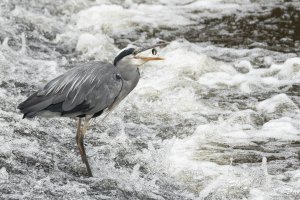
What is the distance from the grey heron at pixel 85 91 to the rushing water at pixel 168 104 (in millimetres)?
422

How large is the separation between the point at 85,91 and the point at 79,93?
6 cm

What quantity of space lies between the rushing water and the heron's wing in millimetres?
474

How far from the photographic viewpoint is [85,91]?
5.85 m

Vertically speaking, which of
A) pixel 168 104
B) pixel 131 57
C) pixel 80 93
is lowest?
pixel 168 104

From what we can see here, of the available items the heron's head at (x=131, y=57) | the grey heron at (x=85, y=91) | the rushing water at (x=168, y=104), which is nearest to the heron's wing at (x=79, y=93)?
the grey heron at (x=85, y=91)

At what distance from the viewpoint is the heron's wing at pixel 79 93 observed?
18.6 feet

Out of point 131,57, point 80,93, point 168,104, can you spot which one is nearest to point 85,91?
point 80,93

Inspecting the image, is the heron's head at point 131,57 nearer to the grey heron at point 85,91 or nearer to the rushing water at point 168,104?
the grey heron at point 85,91

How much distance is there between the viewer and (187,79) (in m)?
8.41

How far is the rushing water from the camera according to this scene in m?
5.78

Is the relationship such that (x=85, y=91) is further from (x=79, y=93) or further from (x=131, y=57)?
(x=131, y=57)

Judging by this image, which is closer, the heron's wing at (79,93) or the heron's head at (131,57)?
the heron's wing at (79,93)

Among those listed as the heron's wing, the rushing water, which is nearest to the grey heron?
the heron's wing

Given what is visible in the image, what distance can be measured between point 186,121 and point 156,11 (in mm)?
4419
